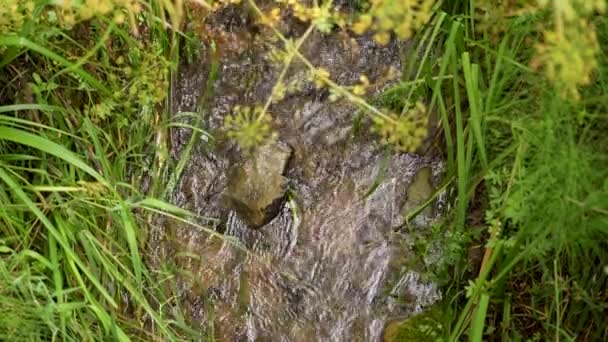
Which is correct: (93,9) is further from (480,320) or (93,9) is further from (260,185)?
(480,320)

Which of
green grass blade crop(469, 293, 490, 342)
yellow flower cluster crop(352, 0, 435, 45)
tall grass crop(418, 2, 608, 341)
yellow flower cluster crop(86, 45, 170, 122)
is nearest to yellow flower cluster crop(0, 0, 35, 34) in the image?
yellow flower cluster crop(86, 45, 170, 122)

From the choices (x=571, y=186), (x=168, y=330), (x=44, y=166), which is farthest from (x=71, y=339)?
(x=571, y=186)

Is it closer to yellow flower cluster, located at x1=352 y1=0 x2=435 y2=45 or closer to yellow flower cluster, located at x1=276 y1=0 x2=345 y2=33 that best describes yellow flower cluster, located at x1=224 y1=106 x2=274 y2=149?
yellow flower cluster, located at x1=276 y1=0 x2=345 y2=33

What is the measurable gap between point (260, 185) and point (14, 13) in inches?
29.1

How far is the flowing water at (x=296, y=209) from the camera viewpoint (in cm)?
196

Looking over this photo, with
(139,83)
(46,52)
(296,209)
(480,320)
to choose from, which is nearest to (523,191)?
(480,320)

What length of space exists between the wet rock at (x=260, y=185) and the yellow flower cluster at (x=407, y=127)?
296 mm

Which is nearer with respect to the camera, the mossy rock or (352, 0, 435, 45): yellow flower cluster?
(352, 0, 435, 45): yellow flower cluster

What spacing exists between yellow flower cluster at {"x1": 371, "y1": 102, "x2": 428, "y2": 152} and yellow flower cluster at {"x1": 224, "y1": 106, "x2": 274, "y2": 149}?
304 millimetres

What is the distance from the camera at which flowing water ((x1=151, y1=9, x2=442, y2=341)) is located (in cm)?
196

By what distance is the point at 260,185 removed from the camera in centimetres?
206

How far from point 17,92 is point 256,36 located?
25.9 inches

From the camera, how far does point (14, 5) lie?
1822mm

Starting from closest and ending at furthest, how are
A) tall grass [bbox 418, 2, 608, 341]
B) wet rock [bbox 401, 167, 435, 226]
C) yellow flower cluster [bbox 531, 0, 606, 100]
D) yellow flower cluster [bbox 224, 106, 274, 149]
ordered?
yellow flower cluster [bbox 531, 0, 606, 100], tall grass [bbox 418, 2, 608, 341], wet rock [bbox 401, 167, 435, 226], yellow flower cluster [bbox 224, 106, 274, 149]
